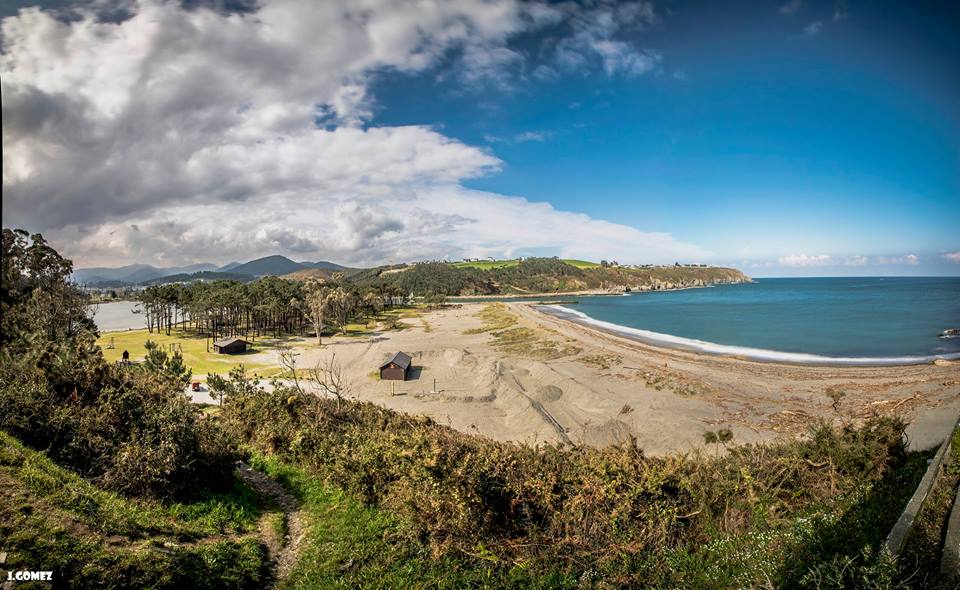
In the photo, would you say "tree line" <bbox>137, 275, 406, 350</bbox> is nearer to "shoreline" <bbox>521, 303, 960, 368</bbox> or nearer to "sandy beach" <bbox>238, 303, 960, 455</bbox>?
"sandy beach" <bbox>238, 303, 960, 455</bbox>

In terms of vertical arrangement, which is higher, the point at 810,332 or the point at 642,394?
the point at 810,332

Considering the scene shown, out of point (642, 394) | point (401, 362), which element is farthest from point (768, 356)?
point (401, 362)

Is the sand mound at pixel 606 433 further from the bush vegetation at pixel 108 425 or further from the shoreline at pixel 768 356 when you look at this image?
the shoreline at pixel 768 356

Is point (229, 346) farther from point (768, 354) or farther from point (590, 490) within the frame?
point (768, 354)

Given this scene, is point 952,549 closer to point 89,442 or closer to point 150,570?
point 150,570

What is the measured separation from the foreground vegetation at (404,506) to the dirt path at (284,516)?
7cm

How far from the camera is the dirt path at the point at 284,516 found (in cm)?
699

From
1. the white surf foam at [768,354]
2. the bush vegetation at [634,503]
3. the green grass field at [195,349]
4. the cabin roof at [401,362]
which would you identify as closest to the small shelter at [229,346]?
the green grass field at [195,349]

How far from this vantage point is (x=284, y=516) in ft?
Answer: 28.7

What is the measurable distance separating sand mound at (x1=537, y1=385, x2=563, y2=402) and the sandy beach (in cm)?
9

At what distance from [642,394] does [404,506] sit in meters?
25.0

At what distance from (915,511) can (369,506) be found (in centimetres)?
889

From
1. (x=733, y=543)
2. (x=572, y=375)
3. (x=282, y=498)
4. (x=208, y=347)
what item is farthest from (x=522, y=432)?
(x=208, y=347)

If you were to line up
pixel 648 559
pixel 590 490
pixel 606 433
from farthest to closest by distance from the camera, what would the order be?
pixel 606 433
pixel 590 490
pixel 648 559
